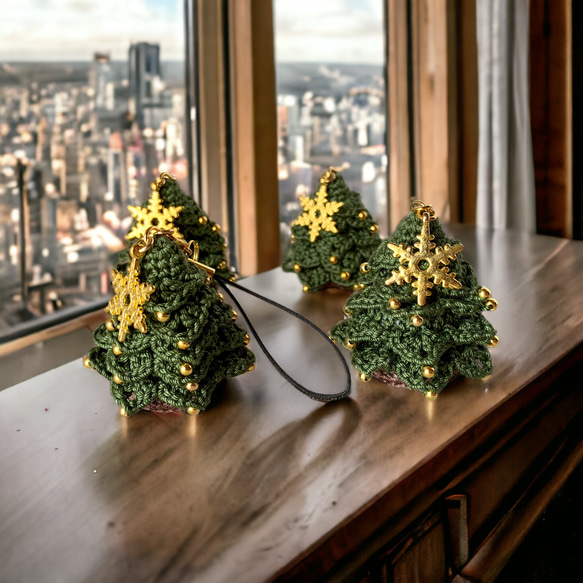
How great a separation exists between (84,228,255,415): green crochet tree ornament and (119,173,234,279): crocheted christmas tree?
0.30 meters

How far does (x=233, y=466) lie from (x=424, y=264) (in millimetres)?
292

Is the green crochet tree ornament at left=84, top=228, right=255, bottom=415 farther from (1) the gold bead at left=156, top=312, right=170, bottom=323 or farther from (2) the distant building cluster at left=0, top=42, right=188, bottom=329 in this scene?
(2) the distant building cluster at left=0, top=42, right=188, bottom=329

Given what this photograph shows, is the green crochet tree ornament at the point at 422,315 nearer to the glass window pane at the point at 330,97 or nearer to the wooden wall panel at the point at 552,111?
the glass window pane at the point at 330,97

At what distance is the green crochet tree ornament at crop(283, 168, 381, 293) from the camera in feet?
3.59

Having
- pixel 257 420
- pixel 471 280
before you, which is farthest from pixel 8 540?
pixel 471 280

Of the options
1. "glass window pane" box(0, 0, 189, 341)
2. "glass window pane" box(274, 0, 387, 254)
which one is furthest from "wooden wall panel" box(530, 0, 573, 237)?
"glass window pane" box(0, 0, 189, 341)

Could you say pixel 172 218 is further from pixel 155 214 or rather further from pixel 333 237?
pixel 333 237

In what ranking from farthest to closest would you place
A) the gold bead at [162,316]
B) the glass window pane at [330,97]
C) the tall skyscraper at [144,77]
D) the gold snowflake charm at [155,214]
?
the glass window pane at [330,97]
the tall skyscraper at [144,77]
the gold snowflake charm at [155,214]
the gold bead at [162,316]

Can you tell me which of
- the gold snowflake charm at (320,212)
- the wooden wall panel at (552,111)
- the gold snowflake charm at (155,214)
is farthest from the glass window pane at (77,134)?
the wooden wall panel at (552,111)

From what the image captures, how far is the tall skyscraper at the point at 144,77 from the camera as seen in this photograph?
5.24 feet

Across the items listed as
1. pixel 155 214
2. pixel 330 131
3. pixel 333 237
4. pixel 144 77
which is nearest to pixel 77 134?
pixel 144 77

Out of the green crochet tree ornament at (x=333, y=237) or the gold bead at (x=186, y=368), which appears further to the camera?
the green crochet tree ornament at (x=333, y=237)

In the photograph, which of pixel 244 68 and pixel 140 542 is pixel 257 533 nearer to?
pixel 140 542

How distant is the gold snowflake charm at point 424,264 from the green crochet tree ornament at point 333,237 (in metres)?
0.33
